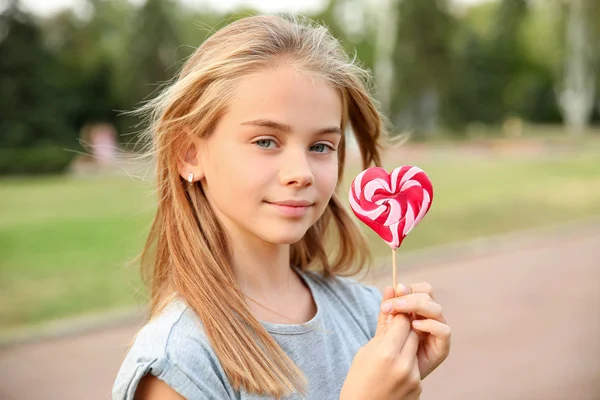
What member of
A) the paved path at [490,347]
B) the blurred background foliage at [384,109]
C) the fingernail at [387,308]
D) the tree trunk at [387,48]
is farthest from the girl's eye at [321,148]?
the tree trunk at [387,48]

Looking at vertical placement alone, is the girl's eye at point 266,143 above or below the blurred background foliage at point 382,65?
below

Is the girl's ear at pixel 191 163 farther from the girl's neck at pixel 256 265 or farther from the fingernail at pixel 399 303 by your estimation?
the fingernail at pixel 399 303

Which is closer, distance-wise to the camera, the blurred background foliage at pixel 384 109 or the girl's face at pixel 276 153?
the girl's face at pixel 276 153

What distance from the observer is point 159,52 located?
96.9 ft

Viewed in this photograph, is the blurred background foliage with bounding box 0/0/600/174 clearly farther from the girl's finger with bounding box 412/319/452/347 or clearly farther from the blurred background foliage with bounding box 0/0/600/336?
the girl's finger with bounding box 412/319/452/347

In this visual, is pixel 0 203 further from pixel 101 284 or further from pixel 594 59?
pixel 594 59

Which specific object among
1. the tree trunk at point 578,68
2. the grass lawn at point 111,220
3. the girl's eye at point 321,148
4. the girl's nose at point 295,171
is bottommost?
the girl's nose at point 295,171

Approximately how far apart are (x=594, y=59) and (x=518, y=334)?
1042 inches

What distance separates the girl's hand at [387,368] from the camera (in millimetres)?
1417

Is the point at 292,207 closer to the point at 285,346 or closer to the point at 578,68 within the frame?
the point at 285,346

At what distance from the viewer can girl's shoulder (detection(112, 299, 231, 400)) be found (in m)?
1.36

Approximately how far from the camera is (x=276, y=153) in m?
1.51

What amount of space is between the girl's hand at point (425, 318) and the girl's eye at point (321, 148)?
0.35 m

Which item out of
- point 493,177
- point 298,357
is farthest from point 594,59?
point 298,357
